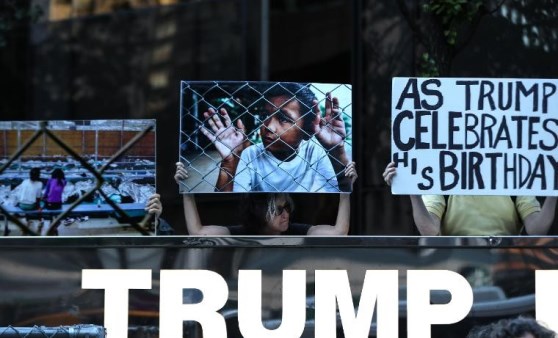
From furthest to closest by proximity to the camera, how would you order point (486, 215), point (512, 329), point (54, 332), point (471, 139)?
point (486, 215)
point (471, 139)
point (512, 329)
point (54, 332)

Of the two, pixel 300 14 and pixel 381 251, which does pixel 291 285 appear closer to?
pixel 381 251

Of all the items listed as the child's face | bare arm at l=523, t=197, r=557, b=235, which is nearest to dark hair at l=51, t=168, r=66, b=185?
the child's face

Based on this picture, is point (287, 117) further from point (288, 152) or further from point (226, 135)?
point (226, 135)

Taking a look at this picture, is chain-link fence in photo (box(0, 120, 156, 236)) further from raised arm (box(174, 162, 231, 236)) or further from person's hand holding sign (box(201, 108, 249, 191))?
person's hand holding sign (box(201, 108, 249, 191))

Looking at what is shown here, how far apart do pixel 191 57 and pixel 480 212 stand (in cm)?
555

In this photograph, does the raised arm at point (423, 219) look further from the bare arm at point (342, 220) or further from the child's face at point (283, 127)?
the child's face at point (283, 127)

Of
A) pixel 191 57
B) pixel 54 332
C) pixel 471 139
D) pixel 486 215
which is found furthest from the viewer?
pixel 191 57

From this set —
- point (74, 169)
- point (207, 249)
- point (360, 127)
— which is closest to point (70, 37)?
point (360, 127)

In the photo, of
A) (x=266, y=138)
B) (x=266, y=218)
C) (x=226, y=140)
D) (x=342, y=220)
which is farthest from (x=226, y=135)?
(x=342, y=220)

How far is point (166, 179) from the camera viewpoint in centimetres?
928

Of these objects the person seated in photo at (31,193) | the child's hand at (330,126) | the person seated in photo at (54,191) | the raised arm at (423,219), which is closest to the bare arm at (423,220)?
the raised arm at (423,219)

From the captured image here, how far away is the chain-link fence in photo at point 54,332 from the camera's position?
3.99 metres

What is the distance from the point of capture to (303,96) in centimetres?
472

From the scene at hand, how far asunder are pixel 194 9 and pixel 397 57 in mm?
2067
